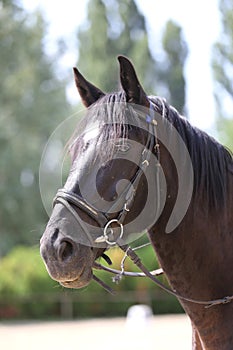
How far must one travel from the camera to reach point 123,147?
2.81 meters

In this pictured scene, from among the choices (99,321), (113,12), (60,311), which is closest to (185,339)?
(99,321)

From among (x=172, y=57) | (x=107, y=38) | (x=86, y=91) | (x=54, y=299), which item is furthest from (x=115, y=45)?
(x=86, y=91)

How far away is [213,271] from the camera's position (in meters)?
2.97

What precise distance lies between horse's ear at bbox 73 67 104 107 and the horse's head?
182mm

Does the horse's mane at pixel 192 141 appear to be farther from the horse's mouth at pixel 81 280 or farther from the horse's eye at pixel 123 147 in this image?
the horse's mouth at pixel 81 280

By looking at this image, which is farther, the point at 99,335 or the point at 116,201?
the point at 99,335

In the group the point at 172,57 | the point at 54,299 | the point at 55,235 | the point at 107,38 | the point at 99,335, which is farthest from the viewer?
the point at 172,57

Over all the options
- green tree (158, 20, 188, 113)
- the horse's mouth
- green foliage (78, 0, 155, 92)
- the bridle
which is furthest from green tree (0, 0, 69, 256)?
the horse's mouth

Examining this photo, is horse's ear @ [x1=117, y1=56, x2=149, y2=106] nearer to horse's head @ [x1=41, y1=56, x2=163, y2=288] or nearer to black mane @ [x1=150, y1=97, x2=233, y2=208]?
horse's head @ [x1=41, y1=56, x2=163, y2=288]

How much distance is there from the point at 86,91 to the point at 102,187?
0.68 metres

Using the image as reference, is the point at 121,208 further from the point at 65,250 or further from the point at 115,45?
the point at 115,45

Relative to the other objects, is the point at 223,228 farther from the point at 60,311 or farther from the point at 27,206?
the point at 27,206

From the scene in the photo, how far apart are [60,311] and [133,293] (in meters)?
2.46

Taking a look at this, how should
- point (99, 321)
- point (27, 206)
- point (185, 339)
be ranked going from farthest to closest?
point (27, 206) → point (99, 321) → point (185, 339)
